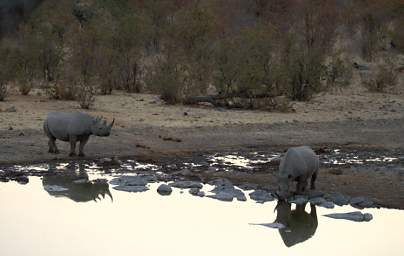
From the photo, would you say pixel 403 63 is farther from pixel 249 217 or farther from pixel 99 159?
pixel 249 217

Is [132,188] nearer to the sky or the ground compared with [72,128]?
nearer to the ground

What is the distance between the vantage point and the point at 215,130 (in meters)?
17.0

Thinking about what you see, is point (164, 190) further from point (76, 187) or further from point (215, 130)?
point (215, 130)

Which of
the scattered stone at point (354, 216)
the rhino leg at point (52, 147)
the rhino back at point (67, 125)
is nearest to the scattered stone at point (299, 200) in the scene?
the scattered stone at point (354, 216)

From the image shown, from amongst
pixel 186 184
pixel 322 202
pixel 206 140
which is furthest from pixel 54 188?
pixel 206 140

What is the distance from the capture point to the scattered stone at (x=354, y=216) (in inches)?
375

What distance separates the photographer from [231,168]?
1288cm

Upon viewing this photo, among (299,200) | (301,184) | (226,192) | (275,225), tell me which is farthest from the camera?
(226,192)

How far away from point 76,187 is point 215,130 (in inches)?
251

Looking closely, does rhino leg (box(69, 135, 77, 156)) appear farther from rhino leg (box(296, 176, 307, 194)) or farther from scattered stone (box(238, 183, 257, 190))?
rhino leg (box(296, 176, 307, 194))

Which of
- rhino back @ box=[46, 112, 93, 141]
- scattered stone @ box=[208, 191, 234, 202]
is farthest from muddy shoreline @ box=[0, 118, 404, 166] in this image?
scattered stone @ box=[208, 191, 234, 202]

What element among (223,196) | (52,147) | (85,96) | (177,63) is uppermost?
(177,63)

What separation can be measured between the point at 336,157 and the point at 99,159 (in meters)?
4.60

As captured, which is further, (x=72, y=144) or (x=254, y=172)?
(x=72, y=144)
